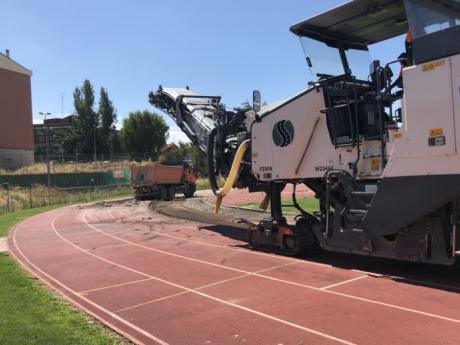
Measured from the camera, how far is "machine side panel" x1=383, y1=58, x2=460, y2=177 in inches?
268

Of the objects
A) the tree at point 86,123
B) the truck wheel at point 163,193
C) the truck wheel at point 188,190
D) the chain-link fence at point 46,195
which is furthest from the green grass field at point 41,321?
the tree at point 86,123

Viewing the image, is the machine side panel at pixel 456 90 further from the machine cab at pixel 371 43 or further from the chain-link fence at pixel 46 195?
the chain-link fence at pixel 46 195

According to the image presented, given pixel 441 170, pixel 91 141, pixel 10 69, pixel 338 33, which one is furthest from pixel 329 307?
pixel 91 141

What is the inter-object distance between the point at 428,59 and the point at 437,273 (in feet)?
A: 11.5

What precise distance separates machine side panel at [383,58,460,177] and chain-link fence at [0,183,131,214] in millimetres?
26507

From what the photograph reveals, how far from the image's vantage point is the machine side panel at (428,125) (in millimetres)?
6816

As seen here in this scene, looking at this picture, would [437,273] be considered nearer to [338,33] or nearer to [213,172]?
[338,33]

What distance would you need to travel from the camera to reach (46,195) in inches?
1387

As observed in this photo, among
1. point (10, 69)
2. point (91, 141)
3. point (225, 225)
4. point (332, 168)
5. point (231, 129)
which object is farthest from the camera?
point (91, 141)

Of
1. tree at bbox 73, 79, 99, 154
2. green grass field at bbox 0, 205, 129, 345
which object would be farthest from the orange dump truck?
tree at bbox 73, 79, 99, 154

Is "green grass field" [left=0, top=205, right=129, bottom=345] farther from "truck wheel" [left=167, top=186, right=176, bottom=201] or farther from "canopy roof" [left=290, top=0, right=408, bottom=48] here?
"truck wheel" [left=167, top=186, right=176, bottom=201]

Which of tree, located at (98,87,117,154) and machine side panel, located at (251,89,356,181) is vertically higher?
tree, located at (98,87,117,154)

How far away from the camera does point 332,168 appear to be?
29.8 ft

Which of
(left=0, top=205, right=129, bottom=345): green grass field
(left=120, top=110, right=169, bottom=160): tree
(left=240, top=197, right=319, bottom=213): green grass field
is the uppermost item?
(left=120, top=110, right=169, bottom=160): tree
